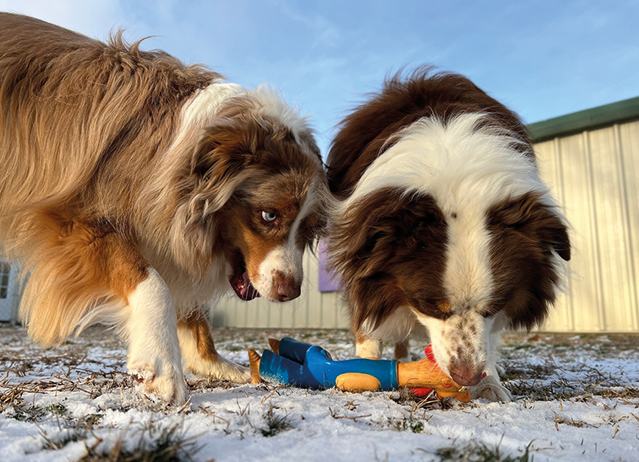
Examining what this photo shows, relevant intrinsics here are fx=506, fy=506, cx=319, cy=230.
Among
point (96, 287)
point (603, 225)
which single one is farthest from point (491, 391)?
point (603, 225)

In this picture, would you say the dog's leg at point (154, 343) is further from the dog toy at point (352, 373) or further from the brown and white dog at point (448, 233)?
the brown and white dog at point (448, 233)

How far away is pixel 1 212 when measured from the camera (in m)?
2.99

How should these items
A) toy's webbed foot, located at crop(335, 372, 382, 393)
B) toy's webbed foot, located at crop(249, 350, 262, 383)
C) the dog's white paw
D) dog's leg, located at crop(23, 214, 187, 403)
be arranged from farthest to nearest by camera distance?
the dog's white paw < toy's webbed foot, located at crop(249, 350, 262, 383) < toy's webbed foot, located at crop(335, 372, 382, 393) < dog's leg, located at crop(23, 214, 187, 403)

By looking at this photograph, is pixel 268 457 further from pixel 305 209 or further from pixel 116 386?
pixel 305 209

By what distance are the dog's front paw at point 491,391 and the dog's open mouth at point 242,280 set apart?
1.50 metres

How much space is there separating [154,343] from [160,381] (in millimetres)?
184

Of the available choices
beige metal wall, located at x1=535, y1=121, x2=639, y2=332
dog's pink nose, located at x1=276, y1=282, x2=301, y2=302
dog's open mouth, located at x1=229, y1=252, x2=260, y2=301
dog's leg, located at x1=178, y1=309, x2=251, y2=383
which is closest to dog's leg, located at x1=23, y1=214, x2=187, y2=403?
dog's pink nose, located at x1=276, y1=282, x2=301, y2=302

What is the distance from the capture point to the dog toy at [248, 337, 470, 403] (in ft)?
8.74

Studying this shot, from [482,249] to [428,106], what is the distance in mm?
1332

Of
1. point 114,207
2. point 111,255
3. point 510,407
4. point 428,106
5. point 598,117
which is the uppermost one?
point 598,117

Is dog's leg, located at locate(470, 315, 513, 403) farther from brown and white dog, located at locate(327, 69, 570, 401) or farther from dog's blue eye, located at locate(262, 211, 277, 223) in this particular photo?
dog's blue eye, located at locate(262, 211, 277, 223)

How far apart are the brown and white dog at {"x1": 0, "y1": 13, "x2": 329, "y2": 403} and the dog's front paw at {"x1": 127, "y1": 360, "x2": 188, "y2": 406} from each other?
0.26m

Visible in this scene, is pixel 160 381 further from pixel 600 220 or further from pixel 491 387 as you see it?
pixel 600 220

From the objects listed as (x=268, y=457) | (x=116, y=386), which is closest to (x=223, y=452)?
(x=268, y=457)
